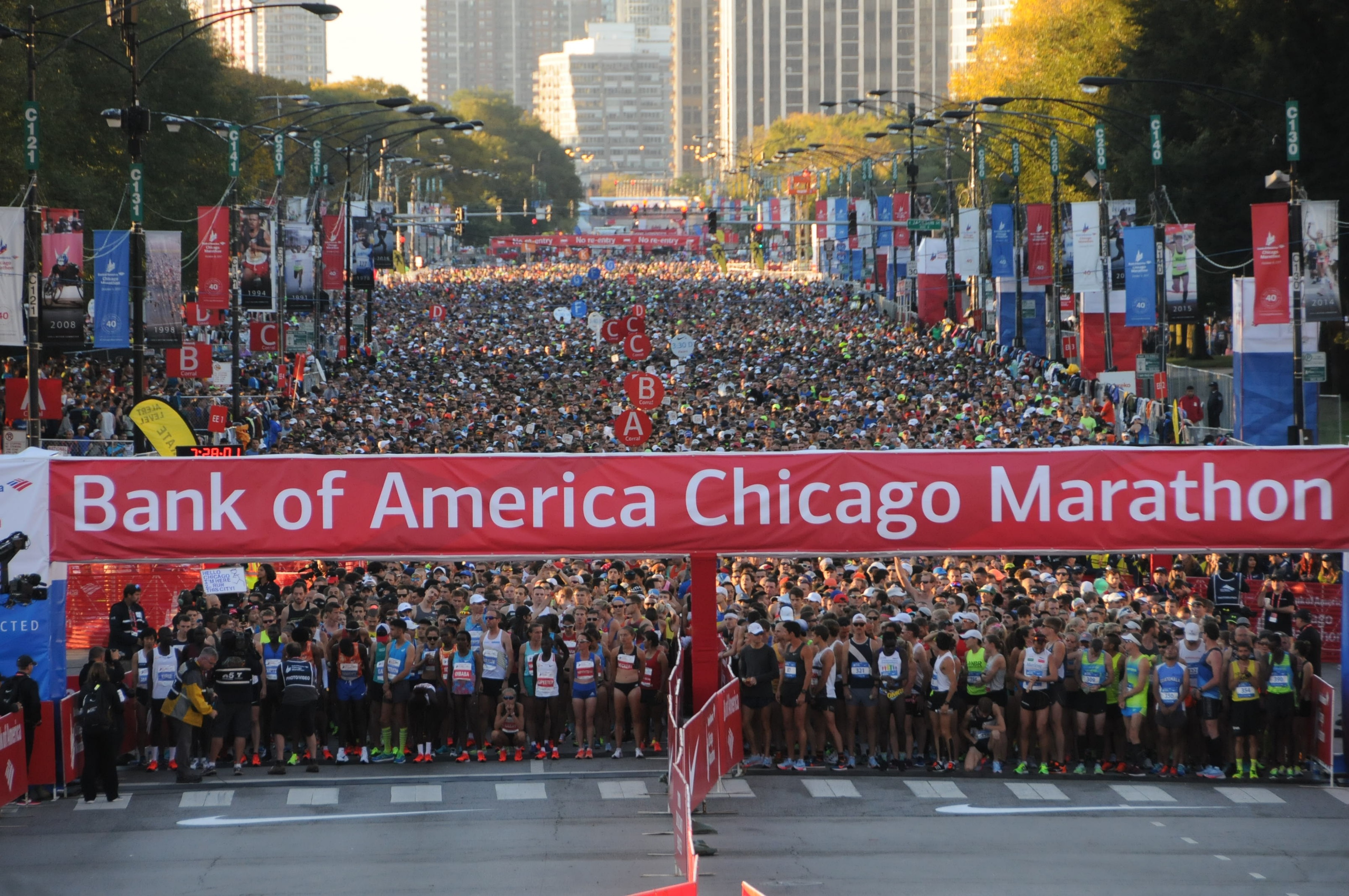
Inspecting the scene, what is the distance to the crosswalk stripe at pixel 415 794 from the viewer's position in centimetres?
1458

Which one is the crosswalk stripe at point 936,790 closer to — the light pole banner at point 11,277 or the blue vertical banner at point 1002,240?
the light pole banner at point 11,277

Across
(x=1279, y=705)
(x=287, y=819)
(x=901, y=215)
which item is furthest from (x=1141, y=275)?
(x=287, y=819)

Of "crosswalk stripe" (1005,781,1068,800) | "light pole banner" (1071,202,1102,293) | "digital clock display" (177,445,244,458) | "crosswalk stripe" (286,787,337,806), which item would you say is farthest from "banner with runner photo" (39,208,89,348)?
"light pole banner" (1071,202,1102,293)

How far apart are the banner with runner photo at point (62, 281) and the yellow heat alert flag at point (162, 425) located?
12.5 feet

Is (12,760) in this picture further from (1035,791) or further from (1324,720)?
Answer: (1324,720)

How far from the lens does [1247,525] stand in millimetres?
14398

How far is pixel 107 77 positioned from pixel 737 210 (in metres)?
94.8

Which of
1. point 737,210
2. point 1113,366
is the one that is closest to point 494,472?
point 1113,366

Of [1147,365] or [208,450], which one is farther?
[1147,365]

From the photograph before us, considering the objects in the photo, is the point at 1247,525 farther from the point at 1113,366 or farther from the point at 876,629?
the point at 1113,366

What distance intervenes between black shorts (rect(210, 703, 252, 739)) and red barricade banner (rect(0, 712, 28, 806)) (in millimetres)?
1695

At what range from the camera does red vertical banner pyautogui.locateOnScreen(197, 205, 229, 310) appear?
30.0 metres

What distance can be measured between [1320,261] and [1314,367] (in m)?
1.60

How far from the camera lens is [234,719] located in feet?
51.6
